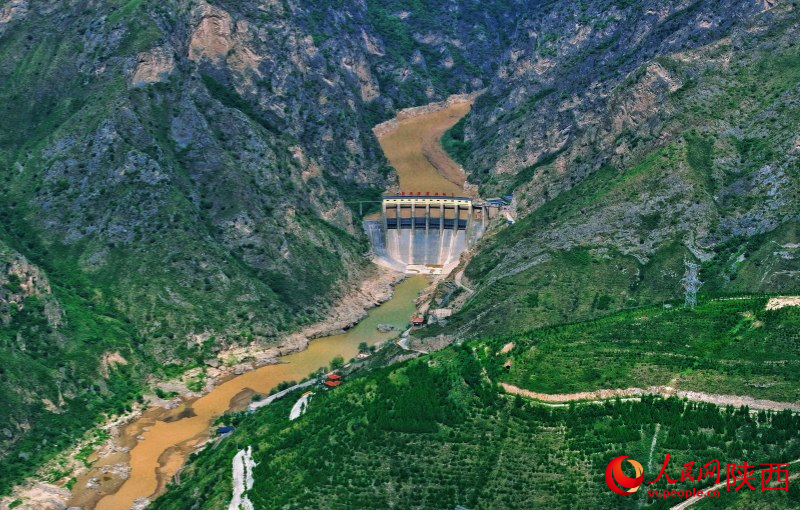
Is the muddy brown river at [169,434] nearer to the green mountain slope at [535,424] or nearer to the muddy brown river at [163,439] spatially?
the muddy brown river at [163,439]

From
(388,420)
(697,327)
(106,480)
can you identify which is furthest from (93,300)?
(697,327)

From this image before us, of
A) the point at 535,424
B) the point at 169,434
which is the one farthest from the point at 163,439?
the point at 535,424

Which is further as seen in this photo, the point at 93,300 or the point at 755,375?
the point at 93,300

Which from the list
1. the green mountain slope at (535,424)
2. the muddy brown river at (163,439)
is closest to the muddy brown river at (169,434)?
the muddy brown river at (163,439)

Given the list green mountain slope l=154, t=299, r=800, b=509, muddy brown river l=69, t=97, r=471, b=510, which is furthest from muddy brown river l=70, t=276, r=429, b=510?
green mountain slope l=154, t=299, r=800, b=509

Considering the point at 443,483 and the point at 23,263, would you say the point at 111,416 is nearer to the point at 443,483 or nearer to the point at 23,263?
the point at 23,263

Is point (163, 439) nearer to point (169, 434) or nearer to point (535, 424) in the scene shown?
point (169, 434)

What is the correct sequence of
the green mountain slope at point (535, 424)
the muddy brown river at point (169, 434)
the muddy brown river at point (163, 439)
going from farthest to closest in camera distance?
the muddy brown river at point (163, 439) → the muddy brown river at point (169, 434) → the green mountain slope at point (535, 424)

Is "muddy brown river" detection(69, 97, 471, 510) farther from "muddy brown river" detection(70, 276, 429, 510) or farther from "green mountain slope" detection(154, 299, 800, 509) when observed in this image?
"green mountain slope" detection(154, 299, 800, 509)
